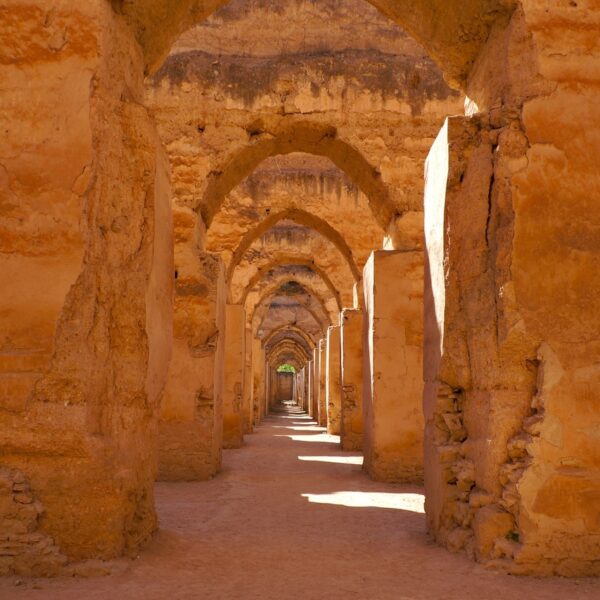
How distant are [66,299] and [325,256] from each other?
10941mm

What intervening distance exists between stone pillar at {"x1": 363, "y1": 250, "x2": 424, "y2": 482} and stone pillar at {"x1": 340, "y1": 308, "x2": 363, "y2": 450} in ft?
9.73

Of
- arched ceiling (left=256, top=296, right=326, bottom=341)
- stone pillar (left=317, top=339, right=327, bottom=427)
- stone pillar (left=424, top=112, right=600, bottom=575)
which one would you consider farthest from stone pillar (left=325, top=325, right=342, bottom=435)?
arched ceiling (left=256, top=296, right=326, bottom=341)

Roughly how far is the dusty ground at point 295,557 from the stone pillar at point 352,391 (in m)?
3.68

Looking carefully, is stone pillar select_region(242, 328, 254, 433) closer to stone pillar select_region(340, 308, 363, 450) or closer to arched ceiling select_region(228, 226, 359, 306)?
arched ceiling select_region(228, 226, 359, 306)

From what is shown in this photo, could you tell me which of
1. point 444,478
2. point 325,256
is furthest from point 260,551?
point 325,256

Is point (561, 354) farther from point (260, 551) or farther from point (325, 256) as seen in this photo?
point (325, 256)

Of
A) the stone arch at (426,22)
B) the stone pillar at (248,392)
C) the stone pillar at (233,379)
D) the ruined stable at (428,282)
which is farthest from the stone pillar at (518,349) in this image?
the stone pillar at (248,392)

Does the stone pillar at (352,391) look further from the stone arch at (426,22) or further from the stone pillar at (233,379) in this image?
the stone arch at (426,22)

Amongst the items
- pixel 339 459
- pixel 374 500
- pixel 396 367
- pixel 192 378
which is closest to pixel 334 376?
pixel 339 459

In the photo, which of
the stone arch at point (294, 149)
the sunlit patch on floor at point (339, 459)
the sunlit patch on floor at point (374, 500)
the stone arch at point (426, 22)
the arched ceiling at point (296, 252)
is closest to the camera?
the stone arch at point (426, 22)

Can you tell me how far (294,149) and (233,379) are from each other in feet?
12.4

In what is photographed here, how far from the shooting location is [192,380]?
21.7 ft

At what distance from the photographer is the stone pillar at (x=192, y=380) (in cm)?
654

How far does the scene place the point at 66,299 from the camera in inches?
118
